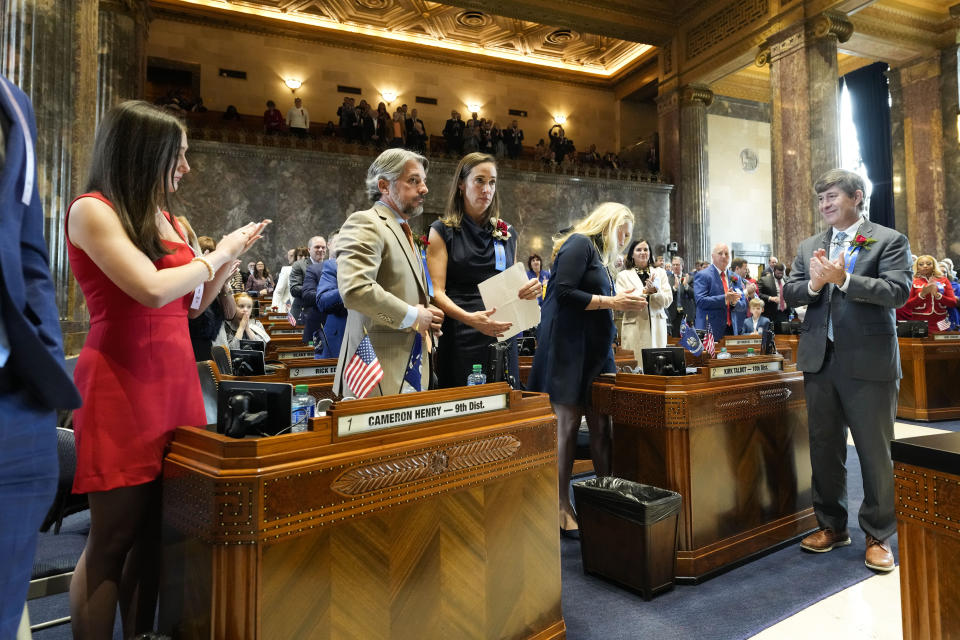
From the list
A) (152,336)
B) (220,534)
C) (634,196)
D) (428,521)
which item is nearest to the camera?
(220,534)

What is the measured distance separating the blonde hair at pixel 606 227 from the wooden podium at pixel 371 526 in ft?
4.45

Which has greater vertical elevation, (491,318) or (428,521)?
(491,318)

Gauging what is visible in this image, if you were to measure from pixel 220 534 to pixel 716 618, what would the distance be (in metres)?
1.84

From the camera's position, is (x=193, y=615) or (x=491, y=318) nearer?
(x=193, y=615)

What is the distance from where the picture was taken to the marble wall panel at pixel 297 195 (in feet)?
38.8

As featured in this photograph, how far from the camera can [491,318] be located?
2217 millimetres

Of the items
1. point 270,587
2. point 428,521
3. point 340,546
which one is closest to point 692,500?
point 428,521

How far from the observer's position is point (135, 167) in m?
1.40

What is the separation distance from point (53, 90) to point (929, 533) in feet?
19.3

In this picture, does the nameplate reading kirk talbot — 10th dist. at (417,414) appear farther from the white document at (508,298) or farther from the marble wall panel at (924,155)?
the marble wall panel at (924,155)

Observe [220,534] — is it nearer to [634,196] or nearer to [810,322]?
[810,322]

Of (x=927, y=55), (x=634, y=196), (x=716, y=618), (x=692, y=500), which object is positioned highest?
(x=927, y=55)

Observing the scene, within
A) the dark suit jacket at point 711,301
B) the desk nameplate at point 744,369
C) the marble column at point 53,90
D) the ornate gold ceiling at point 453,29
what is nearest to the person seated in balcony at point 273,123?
the ornate gold ceiling at point 453,29

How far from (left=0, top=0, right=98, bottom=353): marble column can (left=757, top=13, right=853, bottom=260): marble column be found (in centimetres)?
1154
